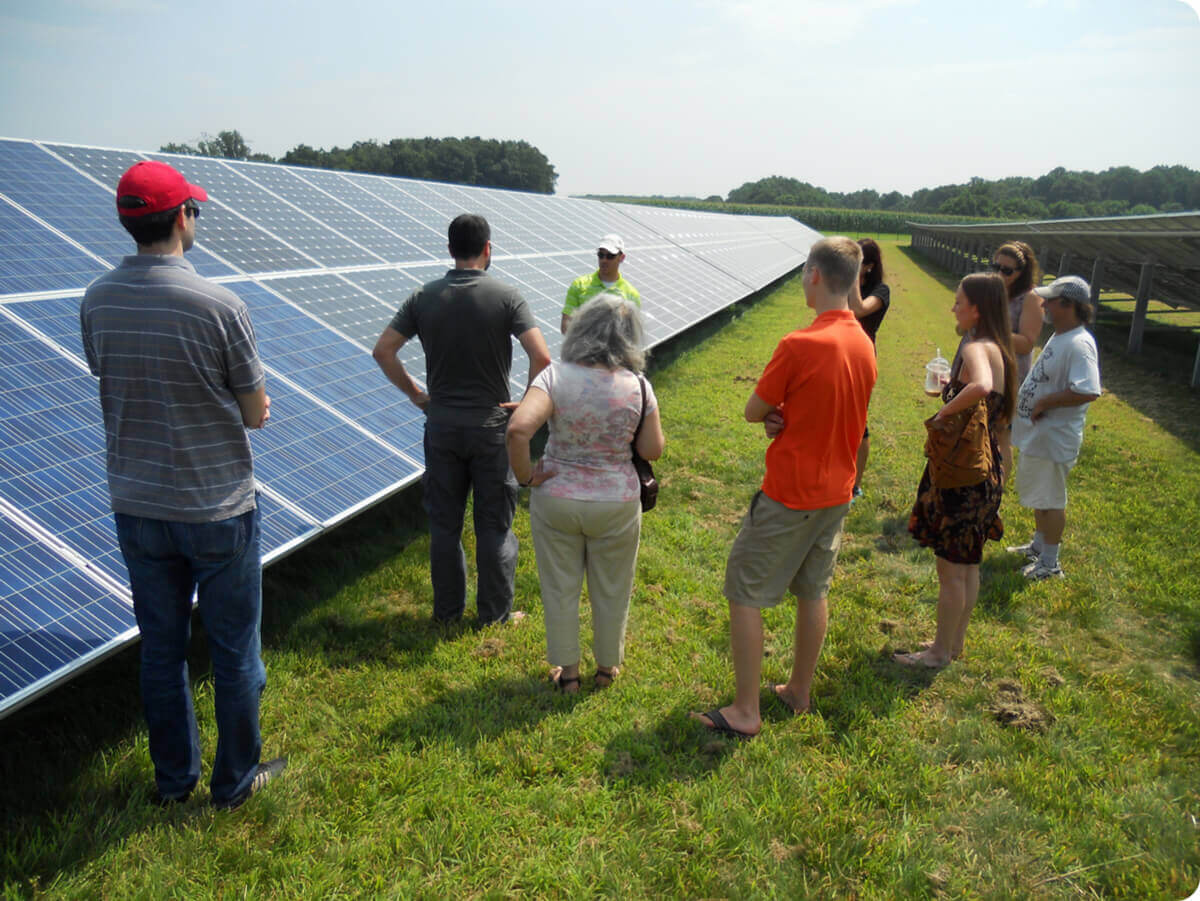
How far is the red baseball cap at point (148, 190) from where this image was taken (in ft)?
7.84

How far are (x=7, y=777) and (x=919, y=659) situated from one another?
4503mm

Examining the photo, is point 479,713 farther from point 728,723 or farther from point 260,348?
point 260,348

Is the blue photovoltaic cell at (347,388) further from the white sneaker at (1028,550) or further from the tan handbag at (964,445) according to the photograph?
the white sneaker at (1028,550)

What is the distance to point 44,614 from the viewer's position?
293cm

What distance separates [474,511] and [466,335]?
3.24 ft

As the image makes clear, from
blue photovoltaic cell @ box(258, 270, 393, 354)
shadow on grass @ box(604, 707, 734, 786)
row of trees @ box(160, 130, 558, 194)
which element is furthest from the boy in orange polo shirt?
row of trees @ box(160, 130, 558, 194)

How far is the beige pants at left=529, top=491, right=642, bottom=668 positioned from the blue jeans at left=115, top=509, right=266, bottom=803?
1280 mm

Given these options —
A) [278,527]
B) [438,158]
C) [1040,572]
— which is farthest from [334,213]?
[438,158]

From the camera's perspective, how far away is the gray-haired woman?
10.9ft

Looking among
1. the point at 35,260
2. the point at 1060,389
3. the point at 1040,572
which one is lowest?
the point at 1040,572

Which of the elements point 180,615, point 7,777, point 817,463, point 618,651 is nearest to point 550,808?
point 618,651

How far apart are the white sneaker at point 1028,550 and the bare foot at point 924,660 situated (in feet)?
5.94

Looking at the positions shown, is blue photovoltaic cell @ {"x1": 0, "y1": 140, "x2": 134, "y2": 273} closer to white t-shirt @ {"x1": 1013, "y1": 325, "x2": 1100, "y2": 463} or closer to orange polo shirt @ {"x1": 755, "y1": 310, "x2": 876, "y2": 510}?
orange polo shirt @ {"x1": 755, "y1": 310, "x2": 876, "y2": 510}

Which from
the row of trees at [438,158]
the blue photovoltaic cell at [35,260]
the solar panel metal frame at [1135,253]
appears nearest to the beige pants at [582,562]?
the blue photovoltaic cell at [35,260]
